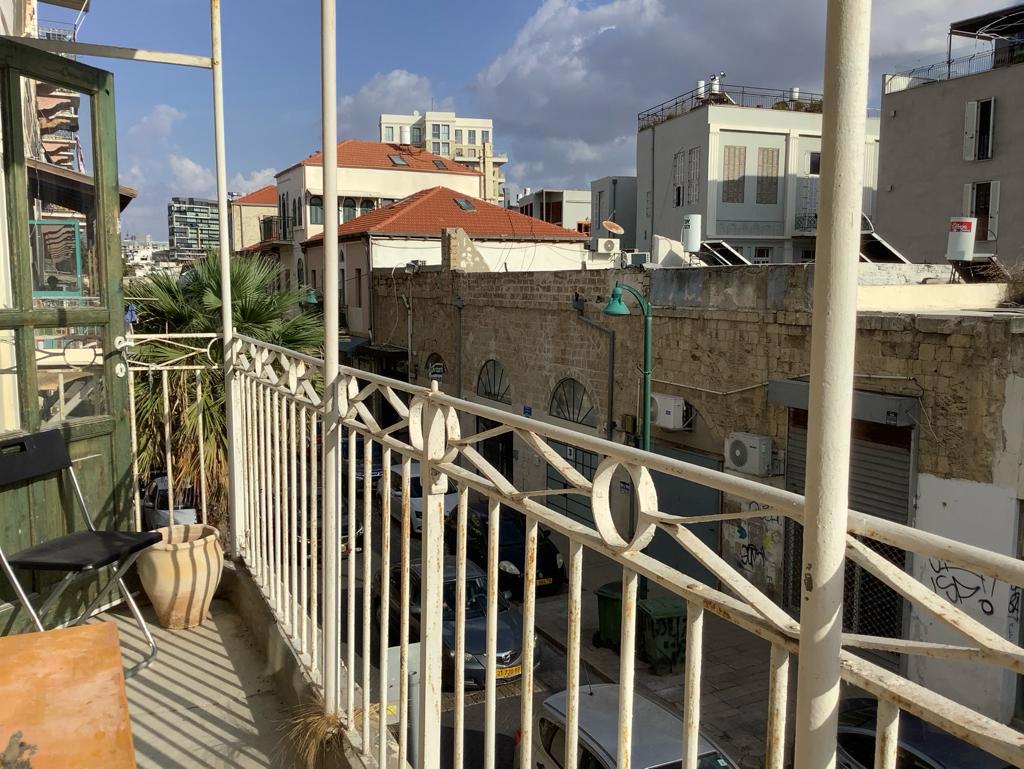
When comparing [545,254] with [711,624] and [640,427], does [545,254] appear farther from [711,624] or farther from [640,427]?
[711,624]

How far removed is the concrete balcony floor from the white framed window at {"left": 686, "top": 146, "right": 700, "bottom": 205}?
86.9ft

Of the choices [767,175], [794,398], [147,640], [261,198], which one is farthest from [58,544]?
[261,198]

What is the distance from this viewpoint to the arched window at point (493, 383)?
17.6 m

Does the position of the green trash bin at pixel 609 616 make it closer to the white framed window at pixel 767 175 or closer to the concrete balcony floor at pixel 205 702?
the concrete balcony floor at pixel 205 702

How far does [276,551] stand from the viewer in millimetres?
4266

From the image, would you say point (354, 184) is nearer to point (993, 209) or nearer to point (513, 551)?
point (993, 209)

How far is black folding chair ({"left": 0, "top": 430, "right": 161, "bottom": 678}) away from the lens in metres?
3.58

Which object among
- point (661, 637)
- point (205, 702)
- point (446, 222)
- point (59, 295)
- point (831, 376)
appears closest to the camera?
point (831, 376)

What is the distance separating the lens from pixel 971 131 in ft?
76.2

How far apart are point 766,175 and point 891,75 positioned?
4.88 m

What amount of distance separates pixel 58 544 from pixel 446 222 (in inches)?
913

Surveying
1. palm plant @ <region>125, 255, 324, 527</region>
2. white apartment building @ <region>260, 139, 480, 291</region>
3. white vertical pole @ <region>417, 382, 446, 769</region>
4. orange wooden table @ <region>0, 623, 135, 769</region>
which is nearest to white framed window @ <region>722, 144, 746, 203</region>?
white apartment building @ <region>260, 139, 480, 291</region>

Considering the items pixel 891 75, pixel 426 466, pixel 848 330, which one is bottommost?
pixel 426 466

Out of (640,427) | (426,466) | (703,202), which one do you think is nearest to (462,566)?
(426,466)
